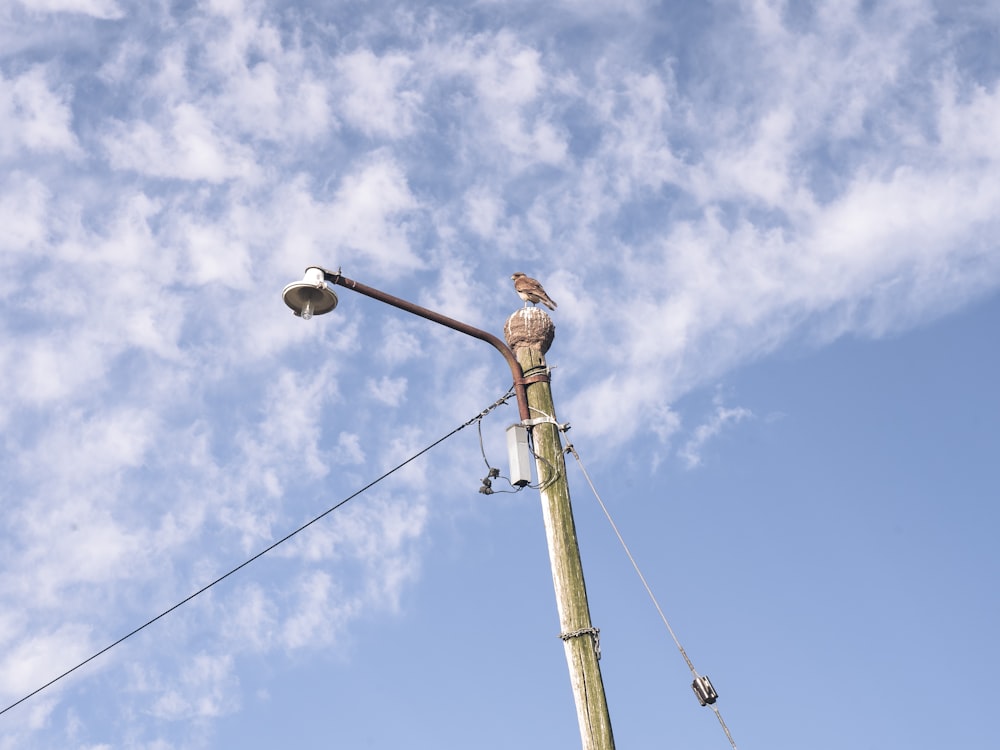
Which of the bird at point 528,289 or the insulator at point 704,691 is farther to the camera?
the bird at point 528,289

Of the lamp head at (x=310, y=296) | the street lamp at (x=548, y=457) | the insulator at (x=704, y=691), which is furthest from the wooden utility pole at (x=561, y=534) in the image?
the lamp head at (x=310, y=296)

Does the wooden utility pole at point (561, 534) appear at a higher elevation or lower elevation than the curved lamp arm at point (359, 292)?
lower

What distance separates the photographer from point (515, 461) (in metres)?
7.30

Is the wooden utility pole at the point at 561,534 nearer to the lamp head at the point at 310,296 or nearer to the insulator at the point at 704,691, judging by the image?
the insulator at the point at 704,691

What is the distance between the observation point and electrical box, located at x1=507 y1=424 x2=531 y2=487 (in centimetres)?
727

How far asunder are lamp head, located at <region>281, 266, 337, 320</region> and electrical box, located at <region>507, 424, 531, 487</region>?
2005mm

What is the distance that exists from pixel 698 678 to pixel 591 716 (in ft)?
3.68

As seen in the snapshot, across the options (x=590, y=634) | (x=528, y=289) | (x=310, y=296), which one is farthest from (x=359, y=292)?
(x=590, y=634)

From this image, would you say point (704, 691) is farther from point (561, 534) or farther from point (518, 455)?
point (518, 455)

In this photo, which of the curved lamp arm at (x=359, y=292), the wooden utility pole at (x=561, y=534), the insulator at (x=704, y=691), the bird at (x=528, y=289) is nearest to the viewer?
the wooden utility pole at (x=561, y=534)

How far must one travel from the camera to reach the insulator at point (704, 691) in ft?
22.4

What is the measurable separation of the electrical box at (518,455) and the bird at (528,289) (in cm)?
204

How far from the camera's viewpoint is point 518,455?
7.33 metres

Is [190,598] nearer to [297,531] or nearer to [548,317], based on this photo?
[297,531]
